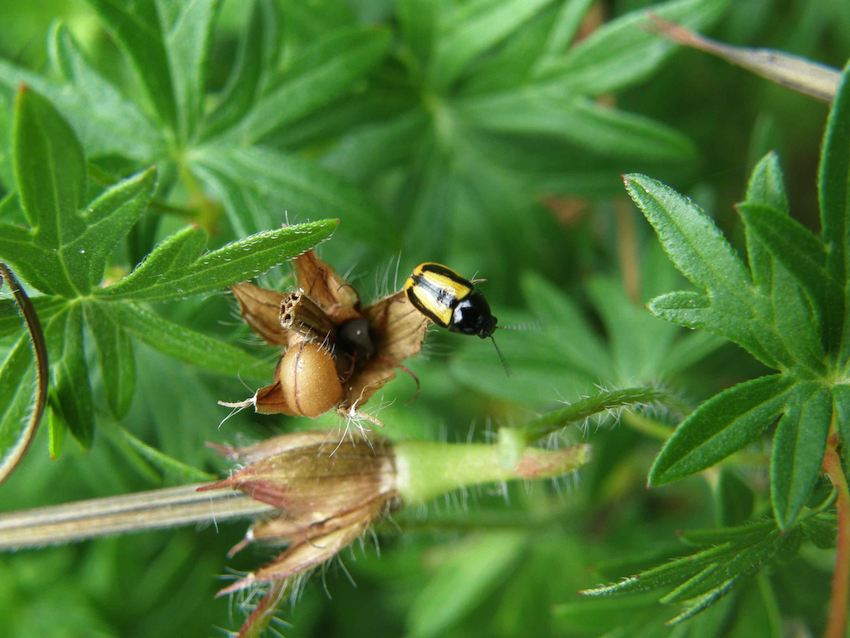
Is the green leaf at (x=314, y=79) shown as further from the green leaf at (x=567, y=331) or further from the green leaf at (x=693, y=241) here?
the green leaf at (x=693, y=241)

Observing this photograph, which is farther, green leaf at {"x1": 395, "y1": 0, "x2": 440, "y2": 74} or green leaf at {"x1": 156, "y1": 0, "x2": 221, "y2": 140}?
green leaf at {"x1": 395, "y1": 0, "x2": 440, "y2": 74}

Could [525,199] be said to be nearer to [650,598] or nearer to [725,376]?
[725,376]

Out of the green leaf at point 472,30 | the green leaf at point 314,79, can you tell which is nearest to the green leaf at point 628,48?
the green leaf at point 472,30

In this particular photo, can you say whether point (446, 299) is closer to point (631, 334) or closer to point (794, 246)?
point (794, 246)

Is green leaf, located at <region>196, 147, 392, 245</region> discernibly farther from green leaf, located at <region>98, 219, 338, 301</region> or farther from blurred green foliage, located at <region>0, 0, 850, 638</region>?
green leaf, located at <region>98, 219, 338, 301</region>

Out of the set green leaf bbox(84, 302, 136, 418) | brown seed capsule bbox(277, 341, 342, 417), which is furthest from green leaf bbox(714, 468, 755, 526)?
green leaf bbox(84, 302, 136, 418)
